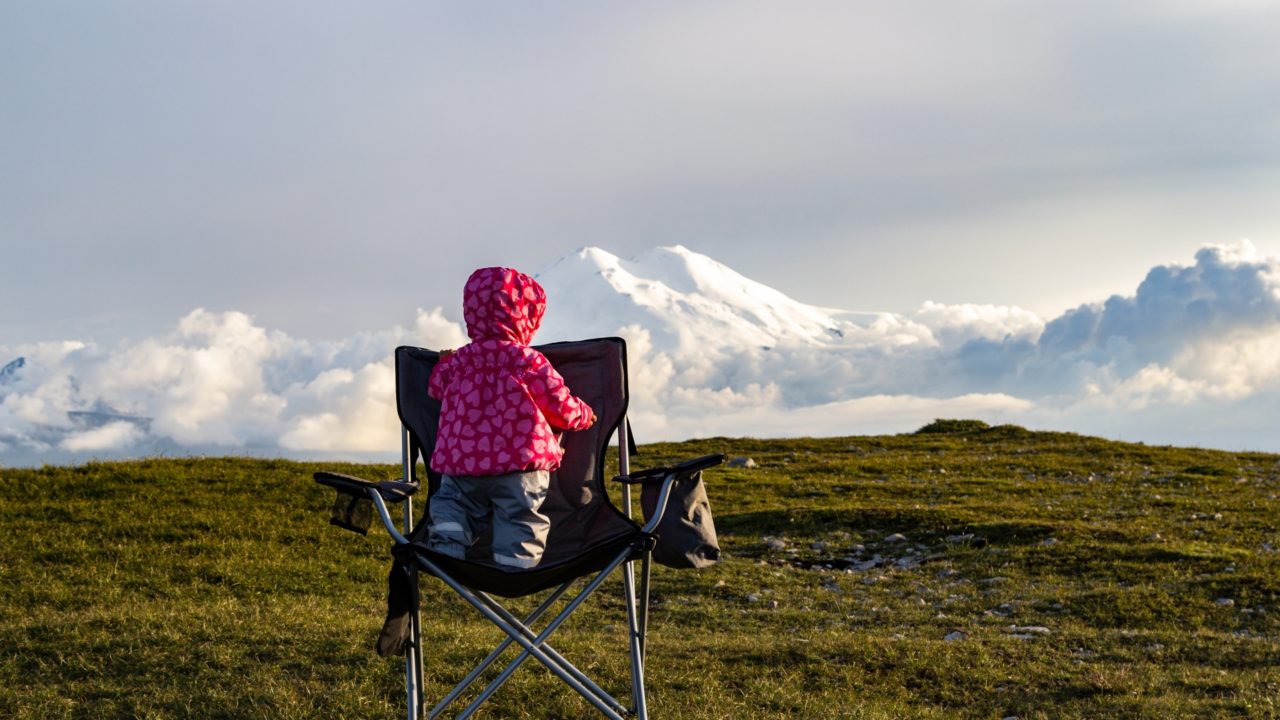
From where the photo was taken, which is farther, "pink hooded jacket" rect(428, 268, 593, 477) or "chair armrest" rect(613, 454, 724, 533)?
"pink hooded jacket" rect(428, 268, 593, 477)

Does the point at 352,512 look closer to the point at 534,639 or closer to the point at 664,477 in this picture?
the point at 534,639

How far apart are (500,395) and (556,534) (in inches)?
29.9

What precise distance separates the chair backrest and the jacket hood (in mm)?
325

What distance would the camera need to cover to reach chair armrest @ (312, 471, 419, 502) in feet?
13.8

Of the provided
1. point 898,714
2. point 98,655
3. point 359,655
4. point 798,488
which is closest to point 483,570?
point 359,655

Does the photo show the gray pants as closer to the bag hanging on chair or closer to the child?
the child

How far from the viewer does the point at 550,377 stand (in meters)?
4.60

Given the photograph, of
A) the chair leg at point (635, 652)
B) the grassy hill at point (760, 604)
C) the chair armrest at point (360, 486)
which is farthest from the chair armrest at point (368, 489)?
the grassy hill at point (760, 604)

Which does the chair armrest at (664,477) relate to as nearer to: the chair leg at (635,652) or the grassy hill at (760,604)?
the chair leg at (635,652)

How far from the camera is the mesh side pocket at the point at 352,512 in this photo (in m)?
4.49

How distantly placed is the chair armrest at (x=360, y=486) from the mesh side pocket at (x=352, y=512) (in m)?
0.09

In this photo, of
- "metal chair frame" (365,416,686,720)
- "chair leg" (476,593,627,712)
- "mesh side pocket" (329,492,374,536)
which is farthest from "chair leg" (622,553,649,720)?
"mesh side pocket" (329,492,374,536)

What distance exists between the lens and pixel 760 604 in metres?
8.66

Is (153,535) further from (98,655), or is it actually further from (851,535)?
(851,535)
